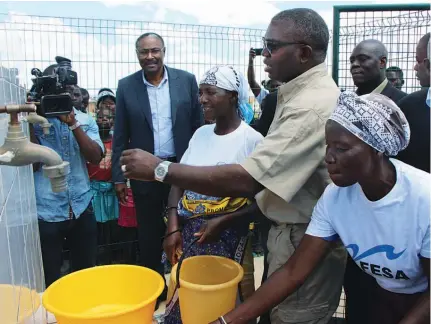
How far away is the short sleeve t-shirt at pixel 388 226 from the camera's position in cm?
139

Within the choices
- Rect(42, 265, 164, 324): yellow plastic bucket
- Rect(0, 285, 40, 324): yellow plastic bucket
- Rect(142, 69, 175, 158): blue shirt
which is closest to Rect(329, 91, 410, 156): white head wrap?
Rect(42, 265, 164, 324): yellow plastic bucket

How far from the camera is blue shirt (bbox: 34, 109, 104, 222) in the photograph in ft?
9.02

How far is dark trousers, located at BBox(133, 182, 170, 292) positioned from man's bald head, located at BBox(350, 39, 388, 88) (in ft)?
5.81

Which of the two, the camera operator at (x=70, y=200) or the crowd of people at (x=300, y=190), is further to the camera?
the camera operator at (x=70, y=200)

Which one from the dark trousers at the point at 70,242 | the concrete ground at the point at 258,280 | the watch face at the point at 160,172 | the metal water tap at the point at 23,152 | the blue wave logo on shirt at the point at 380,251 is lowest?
the concrete ground at the point at 258,280

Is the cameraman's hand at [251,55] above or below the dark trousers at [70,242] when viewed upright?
above

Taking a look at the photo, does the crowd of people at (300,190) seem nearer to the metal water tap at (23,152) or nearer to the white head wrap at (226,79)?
the white head wrap at (226,79)

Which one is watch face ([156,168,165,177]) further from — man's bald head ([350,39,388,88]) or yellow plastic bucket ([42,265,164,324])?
man's bald head ([350,39,388,88])

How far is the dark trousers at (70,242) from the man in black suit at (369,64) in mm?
2317

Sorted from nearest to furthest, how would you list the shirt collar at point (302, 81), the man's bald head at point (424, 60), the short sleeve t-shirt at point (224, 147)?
the shirt collar at point (302, 81) < the man's bald head at point (424, 60) < the short sleeve t-shirt at point (224, 147)

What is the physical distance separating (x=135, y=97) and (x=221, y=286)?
1900 mm

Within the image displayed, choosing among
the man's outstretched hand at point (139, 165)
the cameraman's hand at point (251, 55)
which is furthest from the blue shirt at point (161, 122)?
the cameraman's hand at point (251, 55)

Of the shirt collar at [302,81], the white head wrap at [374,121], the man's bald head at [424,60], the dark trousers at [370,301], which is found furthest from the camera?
the man's bald head at [424,60]

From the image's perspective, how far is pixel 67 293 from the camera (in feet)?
4.79
